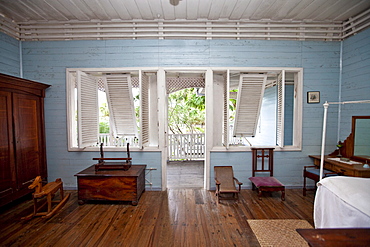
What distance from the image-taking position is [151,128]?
13.7ft

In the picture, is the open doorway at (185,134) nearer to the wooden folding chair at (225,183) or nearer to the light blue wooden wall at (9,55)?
the wooden folding chair at (225,183)

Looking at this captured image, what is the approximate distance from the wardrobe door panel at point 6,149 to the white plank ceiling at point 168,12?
1648 mm

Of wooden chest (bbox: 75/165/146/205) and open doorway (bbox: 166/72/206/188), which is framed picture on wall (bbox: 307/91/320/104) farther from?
wooden chest (bbox: 75/165/146/205)

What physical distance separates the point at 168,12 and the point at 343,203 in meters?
3.87

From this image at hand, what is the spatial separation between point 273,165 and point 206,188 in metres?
1.52

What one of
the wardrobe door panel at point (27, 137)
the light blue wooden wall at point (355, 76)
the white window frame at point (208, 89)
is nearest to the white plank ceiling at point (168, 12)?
the light blue wooden wall at point (355, 76)

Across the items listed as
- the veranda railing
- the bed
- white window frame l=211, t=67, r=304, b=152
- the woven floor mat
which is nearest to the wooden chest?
white window frame l=211, t=67, r=304, b=152

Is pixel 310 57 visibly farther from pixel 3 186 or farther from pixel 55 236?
pixel 3 186

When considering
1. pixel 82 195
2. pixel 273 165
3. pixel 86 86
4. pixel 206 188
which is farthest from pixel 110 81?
pixel 273 165

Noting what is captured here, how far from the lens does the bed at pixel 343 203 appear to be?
65.8 inches

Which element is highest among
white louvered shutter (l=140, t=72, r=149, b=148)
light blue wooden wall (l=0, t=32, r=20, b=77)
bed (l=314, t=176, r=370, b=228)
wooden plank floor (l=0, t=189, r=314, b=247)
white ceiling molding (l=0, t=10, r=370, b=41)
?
white ceiling molding (l=0, t=10, r=370, b=41)

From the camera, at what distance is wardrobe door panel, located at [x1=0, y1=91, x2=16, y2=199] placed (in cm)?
283

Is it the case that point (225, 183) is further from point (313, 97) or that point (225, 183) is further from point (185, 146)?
point (185, 146)

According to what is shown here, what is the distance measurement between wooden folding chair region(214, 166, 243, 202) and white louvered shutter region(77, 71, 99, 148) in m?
2.77
